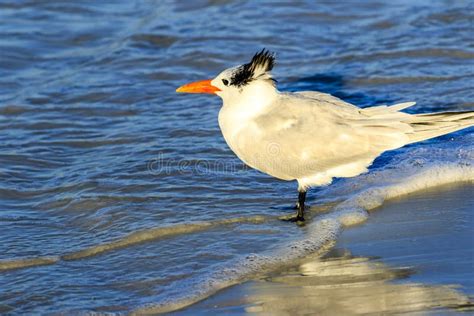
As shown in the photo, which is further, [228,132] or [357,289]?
[228,132]

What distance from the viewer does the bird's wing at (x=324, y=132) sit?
5.73 m

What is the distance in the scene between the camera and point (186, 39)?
9672mm

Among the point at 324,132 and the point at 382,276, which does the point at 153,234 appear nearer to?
the point at 324,132

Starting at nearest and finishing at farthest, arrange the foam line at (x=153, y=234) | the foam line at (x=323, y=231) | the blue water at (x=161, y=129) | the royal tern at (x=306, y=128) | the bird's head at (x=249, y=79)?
the foam line at (x=323, y=231) < the blue water at (x=161, y=129) < the foam line at (x=153, y=234) < the royal tern at (x=306, y=128) < the bird's head at (x=249, y=79)

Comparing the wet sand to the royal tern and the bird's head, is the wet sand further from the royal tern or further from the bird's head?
the bird's head

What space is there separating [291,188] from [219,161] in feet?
2.20

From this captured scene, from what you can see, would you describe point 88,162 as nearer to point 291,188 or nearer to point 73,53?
point 291,188

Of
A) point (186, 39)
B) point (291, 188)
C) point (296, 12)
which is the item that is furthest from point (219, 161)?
point (296, 12)

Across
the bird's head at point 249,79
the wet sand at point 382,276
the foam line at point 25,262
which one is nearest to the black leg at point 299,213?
the wet sand at point 382,276

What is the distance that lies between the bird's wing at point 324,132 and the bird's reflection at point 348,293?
95 centimetres

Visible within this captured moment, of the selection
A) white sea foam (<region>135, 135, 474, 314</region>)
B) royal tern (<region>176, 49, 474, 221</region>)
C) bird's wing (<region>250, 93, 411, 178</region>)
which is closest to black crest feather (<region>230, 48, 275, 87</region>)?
royal tern (<region>176, 49, 474, 221</region>)

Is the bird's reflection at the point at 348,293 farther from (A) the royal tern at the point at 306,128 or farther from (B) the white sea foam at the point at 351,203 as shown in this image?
→ (A) the royal tern at the point at 306,128

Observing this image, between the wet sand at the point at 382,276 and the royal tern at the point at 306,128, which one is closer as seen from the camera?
the wet sand at the point at 382,276

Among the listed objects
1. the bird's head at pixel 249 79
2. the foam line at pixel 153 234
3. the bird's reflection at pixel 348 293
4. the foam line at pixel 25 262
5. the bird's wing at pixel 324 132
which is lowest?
the bird's reflection at pixel 348 293
